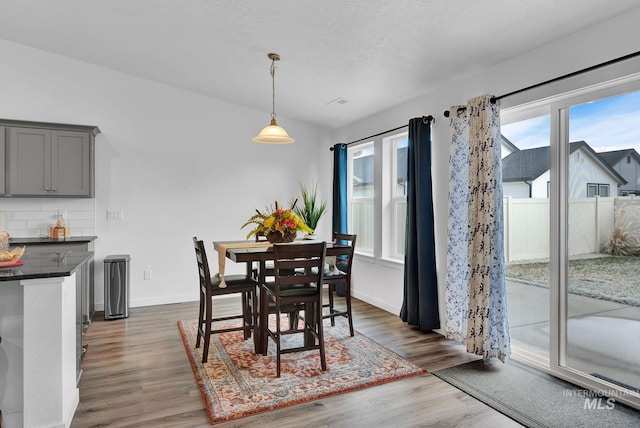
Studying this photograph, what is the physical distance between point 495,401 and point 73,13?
4.85 meters

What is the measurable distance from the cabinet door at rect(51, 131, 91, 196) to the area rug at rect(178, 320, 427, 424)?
2306mm

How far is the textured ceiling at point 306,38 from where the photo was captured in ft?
8.98

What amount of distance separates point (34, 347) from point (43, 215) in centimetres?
324

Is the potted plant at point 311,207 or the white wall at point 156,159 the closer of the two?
the white wall at point 156,159

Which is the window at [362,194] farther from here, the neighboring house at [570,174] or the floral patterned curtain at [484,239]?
the neighboring house at [570,174]

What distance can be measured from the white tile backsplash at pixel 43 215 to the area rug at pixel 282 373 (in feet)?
7.28

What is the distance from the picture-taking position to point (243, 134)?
583cm

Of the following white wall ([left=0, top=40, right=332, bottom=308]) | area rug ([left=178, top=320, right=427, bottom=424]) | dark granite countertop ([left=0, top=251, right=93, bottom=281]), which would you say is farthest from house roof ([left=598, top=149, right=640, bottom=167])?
white wall ([left=0, top=40, right=332, bottom=308])

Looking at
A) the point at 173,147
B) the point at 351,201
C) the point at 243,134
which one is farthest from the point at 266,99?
the point at 351,201


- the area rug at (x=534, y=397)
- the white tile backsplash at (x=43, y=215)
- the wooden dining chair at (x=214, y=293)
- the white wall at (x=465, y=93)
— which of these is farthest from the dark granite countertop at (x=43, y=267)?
the white wall at (x=465, y=93)

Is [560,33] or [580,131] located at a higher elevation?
[560,33]

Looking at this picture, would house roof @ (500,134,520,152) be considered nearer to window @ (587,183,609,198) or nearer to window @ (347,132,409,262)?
window @ (587,183,609,198)

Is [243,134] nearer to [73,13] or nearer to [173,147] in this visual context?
[173,147]

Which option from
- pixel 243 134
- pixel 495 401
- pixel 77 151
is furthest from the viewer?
pixel 243 134
